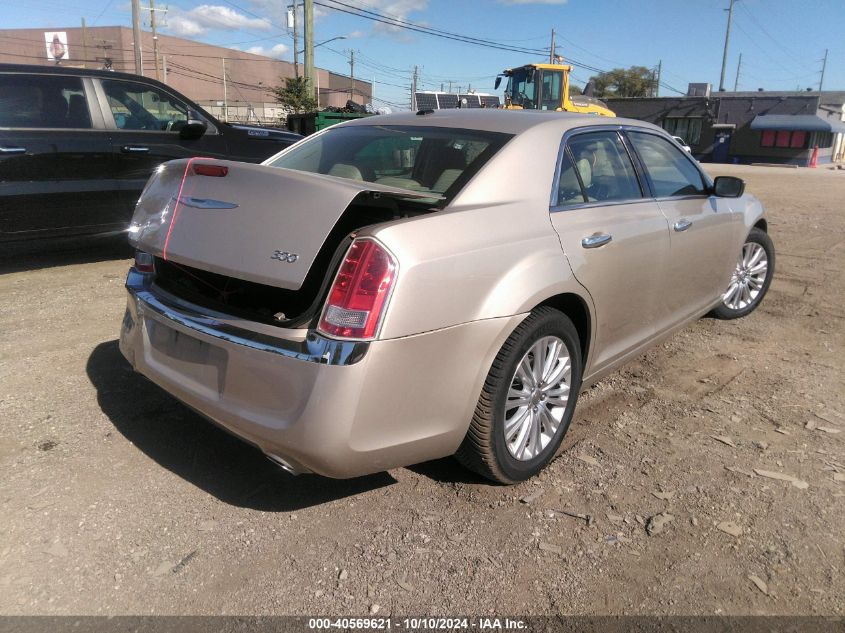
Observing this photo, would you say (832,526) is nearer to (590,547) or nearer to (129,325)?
(590,547)

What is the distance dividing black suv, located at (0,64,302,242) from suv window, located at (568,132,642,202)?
4.73 meters

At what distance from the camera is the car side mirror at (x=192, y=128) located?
6754 millimetres

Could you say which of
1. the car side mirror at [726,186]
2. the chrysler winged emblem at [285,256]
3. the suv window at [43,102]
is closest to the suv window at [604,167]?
the car side mirror at [726,186]

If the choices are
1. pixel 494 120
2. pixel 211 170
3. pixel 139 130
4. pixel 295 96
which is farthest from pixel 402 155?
pixel 295 96

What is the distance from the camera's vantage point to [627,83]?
77438 mm

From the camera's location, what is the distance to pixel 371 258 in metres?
2.25

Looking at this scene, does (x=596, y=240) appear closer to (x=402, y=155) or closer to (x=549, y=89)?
(x=402, y=155)

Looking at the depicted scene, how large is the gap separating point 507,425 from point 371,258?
1020 millimetres

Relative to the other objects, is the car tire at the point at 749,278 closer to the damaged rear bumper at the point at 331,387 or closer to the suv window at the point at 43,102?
the damaged rear bumper at the point at 331,387

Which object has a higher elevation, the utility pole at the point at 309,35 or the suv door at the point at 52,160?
the utility pole at the point at 309,35

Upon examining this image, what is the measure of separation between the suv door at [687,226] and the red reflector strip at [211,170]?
2.37 meters

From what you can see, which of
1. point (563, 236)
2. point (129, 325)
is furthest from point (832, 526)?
point (129, 325)

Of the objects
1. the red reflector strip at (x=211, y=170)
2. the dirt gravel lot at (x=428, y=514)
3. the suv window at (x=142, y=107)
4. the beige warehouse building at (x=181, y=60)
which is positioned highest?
the beige warehouse building at (x=181, y=60)

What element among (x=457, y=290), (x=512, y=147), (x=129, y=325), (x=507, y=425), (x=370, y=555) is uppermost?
(x=512, y=147)
